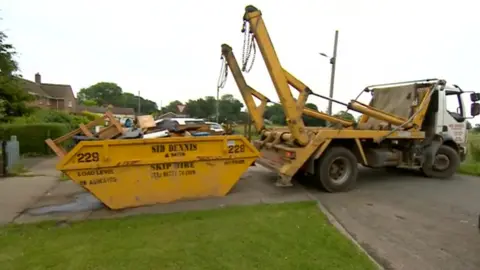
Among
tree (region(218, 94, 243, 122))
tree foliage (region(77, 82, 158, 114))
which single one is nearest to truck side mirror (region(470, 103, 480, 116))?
tree (region(218, 94, 243, 122))

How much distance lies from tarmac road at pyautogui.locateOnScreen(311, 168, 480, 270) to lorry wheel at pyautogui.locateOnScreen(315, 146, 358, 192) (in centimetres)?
22

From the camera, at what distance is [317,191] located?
758 cm

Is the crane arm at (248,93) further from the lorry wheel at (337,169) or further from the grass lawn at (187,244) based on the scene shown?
the grass lawn at (187,244)

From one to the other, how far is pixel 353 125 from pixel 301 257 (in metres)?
5.62

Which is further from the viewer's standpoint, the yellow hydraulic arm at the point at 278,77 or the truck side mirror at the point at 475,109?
the truck side mirror at the point at 475,109

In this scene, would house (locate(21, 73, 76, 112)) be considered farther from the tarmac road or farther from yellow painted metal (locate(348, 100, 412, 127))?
the tarmac road

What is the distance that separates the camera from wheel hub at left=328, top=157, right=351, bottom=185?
761 cm

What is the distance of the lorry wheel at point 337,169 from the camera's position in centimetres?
740

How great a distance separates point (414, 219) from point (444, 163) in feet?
16.0

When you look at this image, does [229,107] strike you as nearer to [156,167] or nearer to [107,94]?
[156,167]

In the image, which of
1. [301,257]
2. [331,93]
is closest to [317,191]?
[301,257]

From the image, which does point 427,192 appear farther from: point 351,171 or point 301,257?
point 301,257

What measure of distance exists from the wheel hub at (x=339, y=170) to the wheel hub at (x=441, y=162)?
3.41 metres

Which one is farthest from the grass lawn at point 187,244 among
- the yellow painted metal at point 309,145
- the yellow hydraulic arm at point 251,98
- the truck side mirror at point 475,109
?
the truck side mirror at point 475,109
